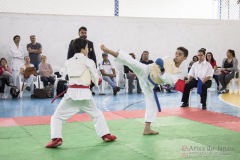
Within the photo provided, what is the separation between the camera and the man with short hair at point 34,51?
11355 mm

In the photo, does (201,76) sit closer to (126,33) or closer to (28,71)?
(28,71)

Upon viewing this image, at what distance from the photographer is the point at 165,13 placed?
14.0 m

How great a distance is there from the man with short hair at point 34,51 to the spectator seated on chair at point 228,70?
20.4 feet

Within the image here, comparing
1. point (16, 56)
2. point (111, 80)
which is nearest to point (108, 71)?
point (111, 80)

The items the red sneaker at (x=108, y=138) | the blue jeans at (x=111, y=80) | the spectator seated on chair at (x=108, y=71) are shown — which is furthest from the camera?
the spectator seated on chair at (x=108, y=71)

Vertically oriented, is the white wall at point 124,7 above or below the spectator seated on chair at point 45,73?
above

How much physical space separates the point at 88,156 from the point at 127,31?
10.1 metres

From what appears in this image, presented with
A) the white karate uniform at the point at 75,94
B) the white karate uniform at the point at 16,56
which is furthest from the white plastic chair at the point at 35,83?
the white karate uniform at the point at 75,94

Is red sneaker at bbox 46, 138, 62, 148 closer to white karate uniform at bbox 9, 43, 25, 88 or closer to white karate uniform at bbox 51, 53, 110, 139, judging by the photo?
white karate uniform at bbox 51, 53, 110, 139

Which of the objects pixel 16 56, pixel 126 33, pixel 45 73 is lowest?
pixel 45 73

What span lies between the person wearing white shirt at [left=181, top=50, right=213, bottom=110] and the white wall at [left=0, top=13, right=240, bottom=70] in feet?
18.3

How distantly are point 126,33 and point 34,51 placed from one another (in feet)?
12.7

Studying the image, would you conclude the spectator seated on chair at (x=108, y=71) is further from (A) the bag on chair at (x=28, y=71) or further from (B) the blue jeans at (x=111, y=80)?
(A) the bag on chair at (x=28, y=71)

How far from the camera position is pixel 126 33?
13.5 m
